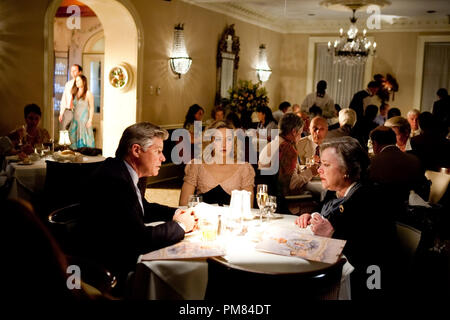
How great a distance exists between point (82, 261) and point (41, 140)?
3.40 meters

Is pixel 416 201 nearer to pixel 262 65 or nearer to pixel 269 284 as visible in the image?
pixel 269 284

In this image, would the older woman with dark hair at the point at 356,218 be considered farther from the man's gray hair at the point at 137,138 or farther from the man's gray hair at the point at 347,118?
the man's gray hair at the point at 347,118

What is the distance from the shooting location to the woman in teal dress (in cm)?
732

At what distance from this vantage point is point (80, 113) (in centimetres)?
732

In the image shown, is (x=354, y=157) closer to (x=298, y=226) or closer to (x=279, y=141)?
(x=298, y=226)

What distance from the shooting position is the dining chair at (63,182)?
4.10 m

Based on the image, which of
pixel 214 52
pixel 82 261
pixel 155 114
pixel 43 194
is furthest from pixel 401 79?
pixel 82 261

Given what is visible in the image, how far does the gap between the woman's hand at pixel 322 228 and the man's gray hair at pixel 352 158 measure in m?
0.29

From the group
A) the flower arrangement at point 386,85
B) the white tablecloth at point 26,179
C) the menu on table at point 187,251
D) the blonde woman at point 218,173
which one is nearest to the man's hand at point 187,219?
the menu on table at point 187,251

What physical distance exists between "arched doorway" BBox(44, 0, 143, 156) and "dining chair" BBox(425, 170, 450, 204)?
14.9 ft

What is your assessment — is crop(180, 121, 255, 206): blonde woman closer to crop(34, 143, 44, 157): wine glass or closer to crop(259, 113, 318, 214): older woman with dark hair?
crop(259, 113, 318, 214): older woman with dark hair

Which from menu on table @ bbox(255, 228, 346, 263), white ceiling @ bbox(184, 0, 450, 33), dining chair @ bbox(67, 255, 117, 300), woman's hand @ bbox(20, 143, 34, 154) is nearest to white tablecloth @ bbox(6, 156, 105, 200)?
woman's hand @ bbox(20, 143, 34, 154)
